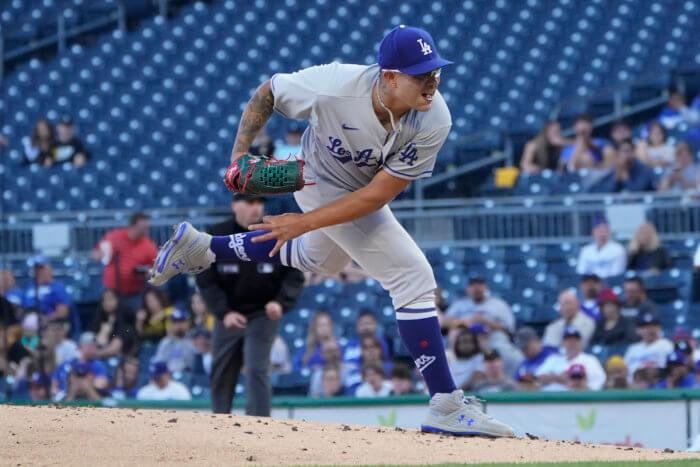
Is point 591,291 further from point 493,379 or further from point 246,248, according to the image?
point 246,248

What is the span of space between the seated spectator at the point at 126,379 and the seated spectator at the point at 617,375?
3914 mm

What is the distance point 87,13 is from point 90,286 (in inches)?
283

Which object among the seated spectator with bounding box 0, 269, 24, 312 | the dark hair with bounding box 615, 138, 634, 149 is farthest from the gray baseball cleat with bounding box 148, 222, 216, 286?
the dark hair with bounding box 615, 138, 634, 149

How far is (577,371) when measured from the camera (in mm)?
8117

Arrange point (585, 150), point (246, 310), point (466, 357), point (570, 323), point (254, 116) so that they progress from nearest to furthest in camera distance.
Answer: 1. point (254, 116)
2. point (246, 310)
3. point (466, 357)
4. point (570, 323)
5. point (585, 150)

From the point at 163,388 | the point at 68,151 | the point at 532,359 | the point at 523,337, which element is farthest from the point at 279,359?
the point at 68,151

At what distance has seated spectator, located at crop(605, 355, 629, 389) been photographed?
26.8 feet

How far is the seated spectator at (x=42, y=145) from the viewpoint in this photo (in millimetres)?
13945

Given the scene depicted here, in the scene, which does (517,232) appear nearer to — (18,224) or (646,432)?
(646,432)

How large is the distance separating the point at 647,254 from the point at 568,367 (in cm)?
253

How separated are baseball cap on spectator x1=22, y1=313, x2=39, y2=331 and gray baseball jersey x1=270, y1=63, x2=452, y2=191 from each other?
5.92 metres

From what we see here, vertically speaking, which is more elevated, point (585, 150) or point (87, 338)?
point (585, 150)

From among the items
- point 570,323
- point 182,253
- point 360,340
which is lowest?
point 360,340

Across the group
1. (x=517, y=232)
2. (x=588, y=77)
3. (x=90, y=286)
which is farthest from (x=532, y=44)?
(x=90, y=286)
